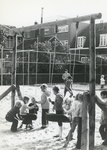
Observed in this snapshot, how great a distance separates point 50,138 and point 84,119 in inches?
44.1

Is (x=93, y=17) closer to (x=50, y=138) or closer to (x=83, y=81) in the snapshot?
(x=50, y=138)

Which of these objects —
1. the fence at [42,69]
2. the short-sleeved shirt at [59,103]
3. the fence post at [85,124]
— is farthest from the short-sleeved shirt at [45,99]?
the fence at [42,69]

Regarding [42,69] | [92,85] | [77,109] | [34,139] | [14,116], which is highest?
[42,69]

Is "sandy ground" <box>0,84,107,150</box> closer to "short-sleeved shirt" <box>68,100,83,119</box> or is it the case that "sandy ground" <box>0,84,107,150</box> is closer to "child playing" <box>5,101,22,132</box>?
"child playing" <box>5,101,22,132</box>

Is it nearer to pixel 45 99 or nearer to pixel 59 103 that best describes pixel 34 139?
pixel 59 103

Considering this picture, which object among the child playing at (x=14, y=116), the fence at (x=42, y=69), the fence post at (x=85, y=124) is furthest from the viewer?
the fence at (x=42, y=69)

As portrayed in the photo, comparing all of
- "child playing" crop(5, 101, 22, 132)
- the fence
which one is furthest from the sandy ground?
the fence

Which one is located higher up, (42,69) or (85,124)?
(42,69)

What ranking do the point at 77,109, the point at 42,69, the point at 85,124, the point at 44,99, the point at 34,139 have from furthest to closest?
the point at 42,69, the point at 44,99, the point at 34,139, the point at 77,109, the point at 85,124

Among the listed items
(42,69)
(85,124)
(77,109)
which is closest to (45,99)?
(77,109)

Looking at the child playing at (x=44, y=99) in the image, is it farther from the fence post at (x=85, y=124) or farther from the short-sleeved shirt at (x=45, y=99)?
the fence post at (x=85, y=124)

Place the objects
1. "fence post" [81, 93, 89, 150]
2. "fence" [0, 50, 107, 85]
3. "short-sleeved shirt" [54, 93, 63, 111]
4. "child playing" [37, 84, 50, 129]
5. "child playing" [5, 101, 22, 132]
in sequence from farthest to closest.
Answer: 1. "fence" [0, 50, 107, 85]
2. "child playing" [37, 84, 50, 129]
3. "child playing" [5, 101, 22, 132]
4. "short-sleeved shirt" [54, 93, 63, 111]
5. "fence post" [81, 93, 89, 150]

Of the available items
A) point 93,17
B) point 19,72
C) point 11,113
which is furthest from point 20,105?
point 19,72

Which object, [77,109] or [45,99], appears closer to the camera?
[77,109]
